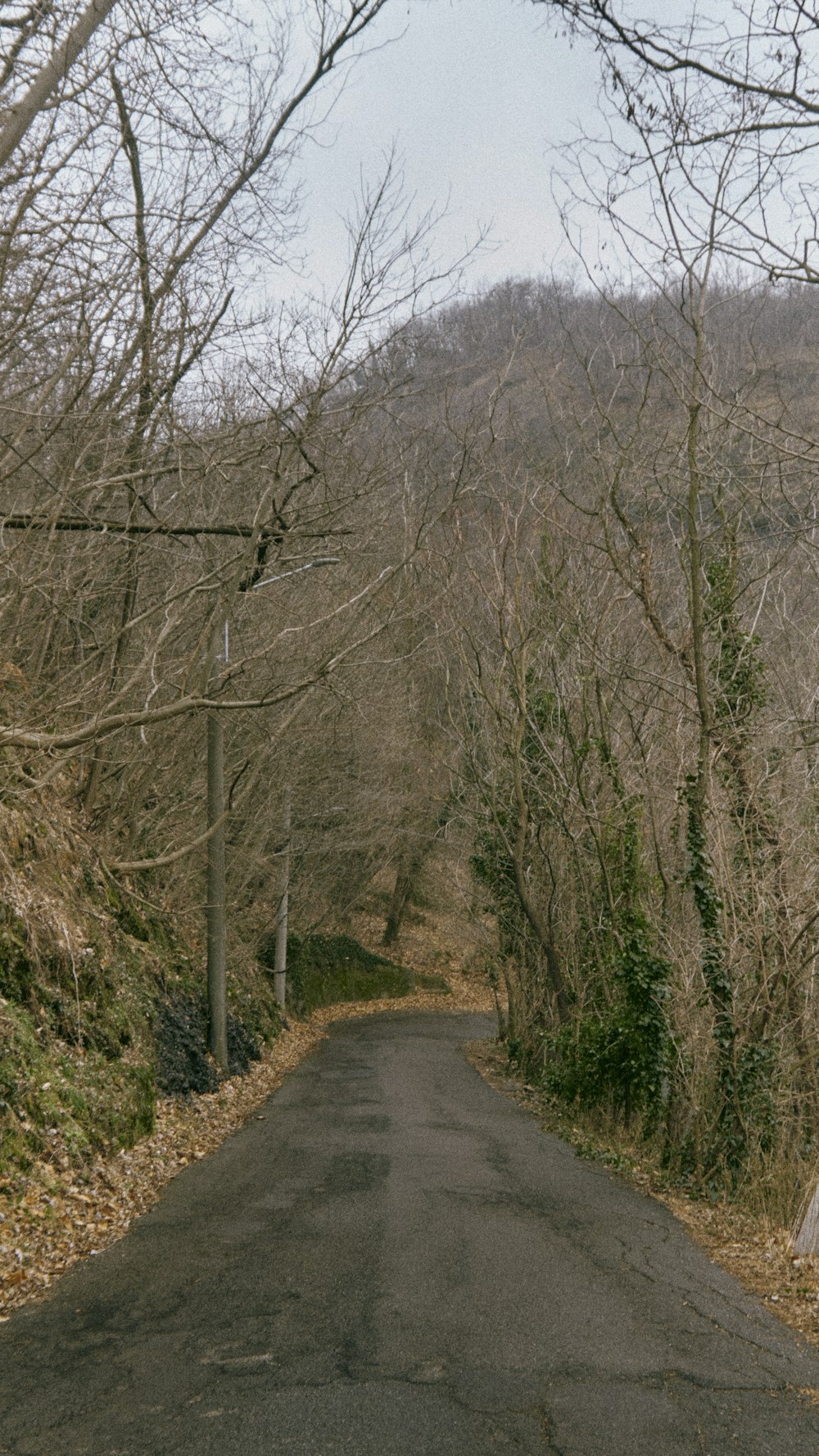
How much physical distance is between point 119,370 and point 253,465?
5.04 ft

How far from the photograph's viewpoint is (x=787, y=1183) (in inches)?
394

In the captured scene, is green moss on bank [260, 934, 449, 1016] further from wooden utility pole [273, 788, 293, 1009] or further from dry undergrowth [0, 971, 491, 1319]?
dry undergrowth [0, 971, 491, 1319]

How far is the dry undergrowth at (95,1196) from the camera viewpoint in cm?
693

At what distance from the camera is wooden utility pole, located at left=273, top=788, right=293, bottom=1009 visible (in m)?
25.4

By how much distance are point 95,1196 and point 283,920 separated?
59.8ft

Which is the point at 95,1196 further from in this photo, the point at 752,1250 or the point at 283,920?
the point at 283,920

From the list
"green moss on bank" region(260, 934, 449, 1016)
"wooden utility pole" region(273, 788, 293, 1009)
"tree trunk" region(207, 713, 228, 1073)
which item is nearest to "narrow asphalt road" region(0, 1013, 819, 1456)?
"tree trunk" region(207, 713, 228, 1073)

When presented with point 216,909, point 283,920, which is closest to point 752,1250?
point 216,909

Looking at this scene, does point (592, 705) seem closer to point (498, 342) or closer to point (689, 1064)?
point (498, 342)

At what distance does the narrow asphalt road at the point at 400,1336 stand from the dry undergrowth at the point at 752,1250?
191 mm

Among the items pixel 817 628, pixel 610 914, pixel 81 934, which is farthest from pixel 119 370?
pixel 610 914

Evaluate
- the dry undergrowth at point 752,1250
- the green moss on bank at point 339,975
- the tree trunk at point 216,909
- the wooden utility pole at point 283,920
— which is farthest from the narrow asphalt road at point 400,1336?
the green moss on bank at point 339,975

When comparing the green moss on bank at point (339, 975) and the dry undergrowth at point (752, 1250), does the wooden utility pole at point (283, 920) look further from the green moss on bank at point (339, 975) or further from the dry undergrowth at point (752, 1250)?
the dry undergrowth at point (752, 1250)

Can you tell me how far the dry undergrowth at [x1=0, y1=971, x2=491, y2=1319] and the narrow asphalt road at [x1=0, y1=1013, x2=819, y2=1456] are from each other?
0.22 metres
